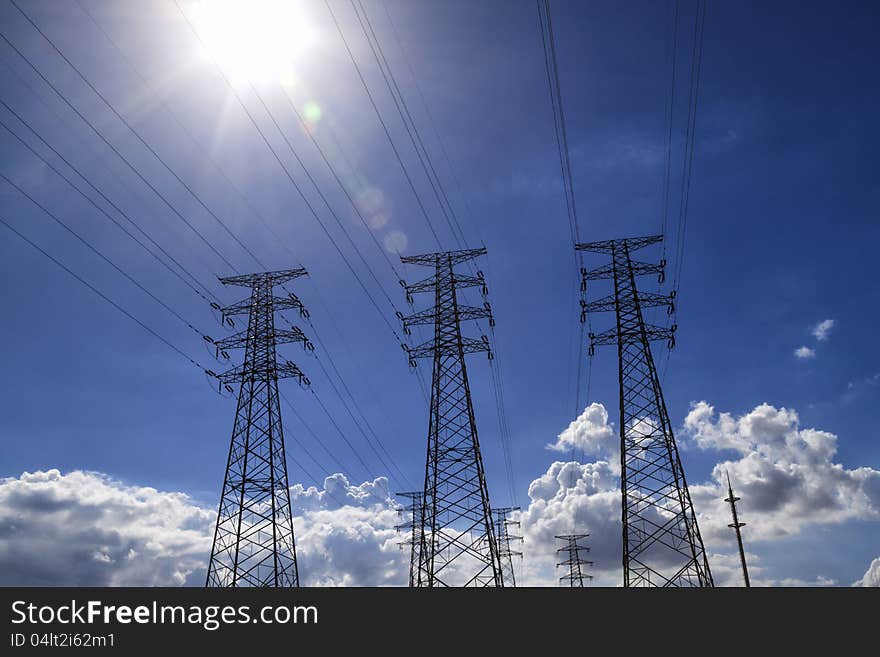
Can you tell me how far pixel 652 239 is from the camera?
32.9m

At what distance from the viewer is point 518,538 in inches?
2314
